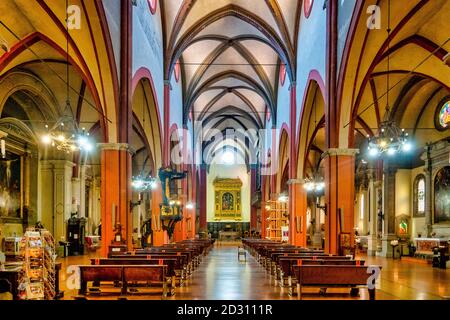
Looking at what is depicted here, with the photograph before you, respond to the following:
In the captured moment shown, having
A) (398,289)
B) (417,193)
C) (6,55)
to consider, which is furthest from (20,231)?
(417,193)

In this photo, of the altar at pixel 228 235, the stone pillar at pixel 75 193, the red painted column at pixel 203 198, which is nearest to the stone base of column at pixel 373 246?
the stone pillar at pixel 75 193

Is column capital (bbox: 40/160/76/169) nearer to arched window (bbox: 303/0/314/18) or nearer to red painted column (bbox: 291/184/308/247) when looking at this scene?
red painted column (bbox: 291/184/308/247)

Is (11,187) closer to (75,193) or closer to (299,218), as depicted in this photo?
(75,193)

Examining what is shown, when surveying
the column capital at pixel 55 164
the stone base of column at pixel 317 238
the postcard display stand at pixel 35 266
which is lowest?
the stone base of column at pixel 317 238

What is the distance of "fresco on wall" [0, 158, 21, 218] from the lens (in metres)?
18.3

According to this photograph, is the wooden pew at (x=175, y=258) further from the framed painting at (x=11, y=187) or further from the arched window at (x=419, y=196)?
the arched window at (x=419, y=196)

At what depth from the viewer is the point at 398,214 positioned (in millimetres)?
21281

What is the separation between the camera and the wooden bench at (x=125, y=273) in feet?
27.6

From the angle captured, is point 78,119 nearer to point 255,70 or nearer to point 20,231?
point 20,231

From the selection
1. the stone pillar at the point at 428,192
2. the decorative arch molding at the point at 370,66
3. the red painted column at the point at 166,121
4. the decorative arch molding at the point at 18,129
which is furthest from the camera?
the red painted column at the point at 166,121

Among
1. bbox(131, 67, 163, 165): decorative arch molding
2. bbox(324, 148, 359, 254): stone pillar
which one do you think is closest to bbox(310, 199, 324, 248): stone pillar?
bbox(131, 67, 163, 165): decorative arch molding

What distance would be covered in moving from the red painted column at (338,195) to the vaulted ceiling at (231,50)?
341 inches

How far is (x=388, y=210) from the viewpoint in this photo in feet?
69.5

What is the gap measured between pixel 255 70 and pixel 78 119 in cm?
1198
